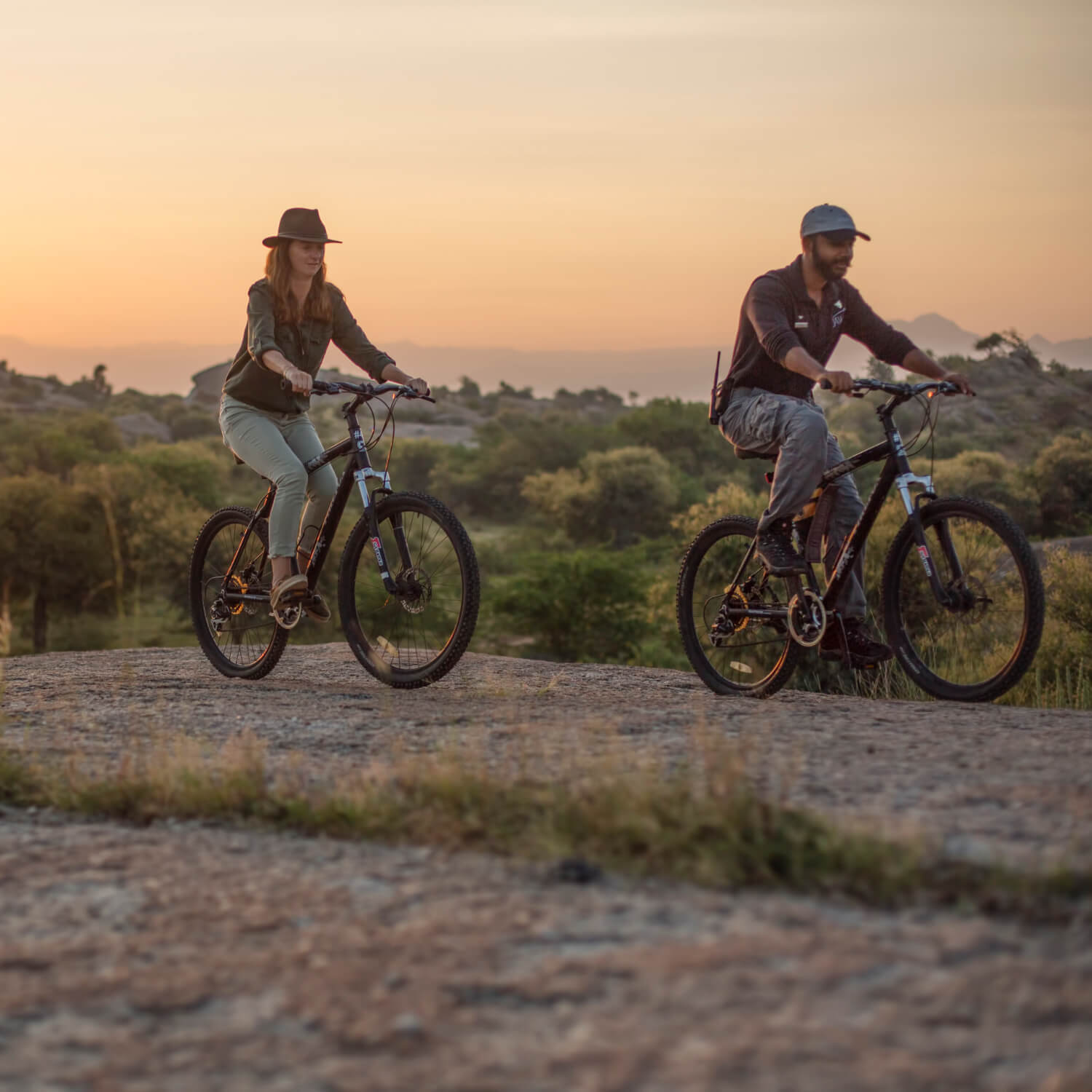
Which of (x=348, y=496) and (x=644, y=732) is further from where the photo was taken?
(x=348, y=496)

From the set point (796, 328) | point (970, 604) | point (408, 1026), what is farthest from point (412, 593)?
point (408, 1026)

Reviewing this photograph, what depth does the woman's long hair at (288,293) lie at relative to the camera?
21.4ft

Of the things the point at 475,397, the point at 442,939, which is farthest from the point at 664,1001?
the point at 475,397

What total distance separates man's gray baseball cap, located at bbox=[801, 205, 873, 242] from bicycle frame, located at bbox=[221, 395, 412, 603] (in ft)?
7.39

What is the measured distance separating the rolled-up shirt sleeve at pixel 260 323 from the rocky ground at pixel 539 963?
2775 millimetres

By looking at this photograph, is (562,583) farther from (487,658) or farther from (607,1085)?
(607,1085)

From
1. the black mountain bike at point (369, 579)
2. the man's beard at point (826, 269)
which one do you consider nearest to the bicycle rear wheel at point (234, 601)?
the black mountain bike at point (369, 579)

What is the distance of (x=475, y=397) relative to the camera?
404 ft

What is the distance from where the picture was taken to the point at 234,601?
285 inches

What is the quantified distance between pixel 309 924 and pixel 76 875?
2.67 feet

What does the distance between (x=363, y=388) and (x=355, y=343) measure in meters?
0.73

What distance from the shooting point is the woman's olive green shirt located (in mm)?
6504

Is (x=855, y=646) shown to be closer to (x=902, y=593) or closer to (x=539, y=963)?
A: (x=902, y=593)

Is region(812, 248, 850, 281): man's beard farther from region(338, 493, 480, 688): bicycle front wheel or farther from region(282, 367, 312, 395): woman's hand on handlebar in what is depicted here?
region(282, 367, 312, 395): woman's hand on handlebar
